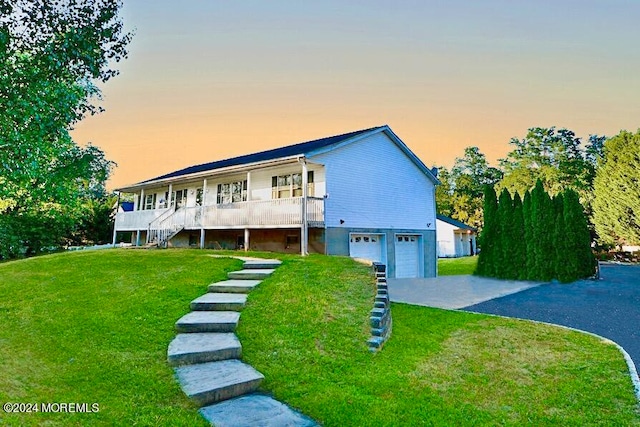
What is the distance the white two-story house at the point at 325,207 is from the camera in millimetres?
13805

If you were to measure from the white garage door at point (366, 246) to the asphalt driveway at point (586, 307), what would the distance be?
5700 millimetres

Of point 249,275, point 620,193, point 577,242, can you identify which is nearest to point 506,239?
point 577,242

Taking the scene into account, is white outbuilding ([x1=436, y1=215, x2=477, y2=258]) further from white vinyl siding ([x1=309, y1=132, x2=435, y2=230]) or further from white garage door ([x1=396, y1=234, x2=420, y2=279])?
white garage door ([x1=396, y1=234, x2=420, y2=279])

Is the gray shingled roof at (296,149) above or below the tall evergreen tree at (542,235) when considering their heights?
above

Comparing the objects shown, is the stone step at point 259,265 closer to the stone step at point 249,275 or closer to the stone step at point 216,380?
the stone step at point 249,275

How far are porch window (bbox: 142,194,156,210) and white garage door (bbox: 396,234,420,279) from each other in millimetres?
16370

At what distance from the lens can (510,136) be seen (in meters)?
46.5

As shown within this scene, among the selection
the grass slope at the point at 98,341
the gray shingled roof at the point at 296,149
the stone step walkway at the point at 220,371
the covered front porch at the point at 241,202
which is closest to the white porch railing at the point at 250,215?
the covered front porch at the point at 241,202

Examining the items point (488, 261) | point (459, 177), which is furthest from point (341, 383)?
point (459, 177)

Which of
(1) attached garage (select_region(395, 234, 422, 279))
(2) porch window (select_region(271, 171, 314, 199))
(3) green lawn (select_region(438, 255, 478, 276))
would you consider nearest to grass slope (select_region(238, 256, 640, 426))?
(2) porch window (select_region(271, 171, 314, 199))

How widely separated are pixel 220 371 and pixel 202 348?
568 millimetres

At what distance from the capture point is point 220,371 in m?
3.77

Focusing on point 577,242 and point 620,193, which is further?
point 620,193

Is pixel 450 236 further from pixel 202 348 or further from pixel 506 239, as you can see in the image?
pixel 202 348
